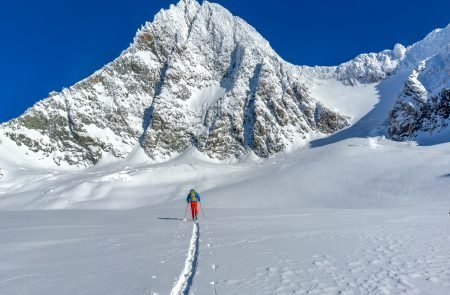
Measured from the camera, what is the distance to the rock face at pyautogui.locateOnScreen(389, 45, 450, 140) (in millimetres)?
73812

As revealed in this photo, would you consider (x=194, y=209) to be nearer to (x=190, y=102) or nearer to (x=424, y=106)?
(x=424, y=106)

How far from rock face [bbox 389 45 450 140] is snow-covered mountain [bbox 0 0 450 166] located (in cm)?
96

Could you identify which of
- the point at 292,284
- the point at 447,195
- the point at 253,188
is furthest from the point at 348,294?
the point at 253,188

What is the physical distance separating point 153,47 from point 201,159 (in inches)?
2071

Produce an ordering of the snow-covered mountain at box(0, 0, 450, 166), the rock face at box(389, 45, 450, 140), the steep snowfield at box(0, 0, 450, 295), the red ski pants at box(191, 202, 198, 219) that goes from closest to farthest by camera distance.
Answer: the steep snowfield at box(0, 0, 450, 295)
the red ski pants at box(191, 202, 198, 219)
the rock face at box(389, 45, 450, 140)
the snow-covered mountain at box(0, 0, 450, 166)

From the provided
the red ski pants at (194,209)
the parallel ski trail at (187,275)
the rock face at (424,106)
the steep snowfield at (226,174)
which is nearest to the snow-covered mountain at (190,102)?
the steep snowfield at (226,174)

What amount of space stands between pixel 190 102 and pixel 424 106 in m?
67.7

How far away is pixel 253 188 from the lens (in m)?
50.5

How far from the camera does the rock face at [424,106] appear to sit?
73.8 m

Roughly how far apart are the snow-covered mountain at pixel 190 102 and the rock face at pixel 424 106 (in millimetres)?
963

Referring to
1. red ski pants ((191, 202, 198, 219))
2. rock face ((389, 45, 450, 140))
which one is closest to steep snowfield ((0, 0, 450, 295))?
rock face ((389, 45, 450, 140))

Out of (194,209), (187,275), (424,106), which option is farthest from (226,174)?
(187,275)

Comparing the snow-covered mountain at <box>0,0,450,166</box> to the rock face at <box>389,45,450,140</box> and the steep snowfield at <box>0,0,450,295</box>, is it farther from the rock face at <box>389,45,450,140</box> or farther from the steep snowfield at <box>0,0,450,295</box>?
the rock face at <box>389,45,450,140</box>

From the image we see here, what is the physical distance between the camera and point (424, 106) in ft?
255
